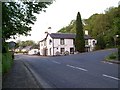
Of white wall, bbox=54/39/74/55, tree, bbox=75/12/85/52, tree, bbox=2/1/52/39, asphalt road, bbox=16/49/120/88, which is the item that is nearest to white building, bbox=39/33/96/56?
white wall, bbox=54/39/74/55

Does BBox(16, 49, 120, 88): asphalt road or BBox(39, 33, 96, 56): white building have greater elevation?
BBox(39, 33, 96, 56): white building

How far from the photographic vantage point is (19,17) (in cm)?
2077

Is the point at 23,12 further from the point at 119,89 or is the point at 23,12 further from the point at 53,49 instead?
the point at 53,49

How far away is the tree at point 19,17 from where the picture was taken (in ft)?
58.9

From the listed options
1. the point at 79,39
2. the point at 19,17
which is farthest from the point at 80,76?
the point at 79,39

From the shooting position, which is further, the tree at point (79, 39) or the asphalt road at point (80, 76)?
the tree at point (79, 39)

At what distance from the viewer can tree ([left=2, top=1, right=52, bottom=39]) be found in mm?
17953

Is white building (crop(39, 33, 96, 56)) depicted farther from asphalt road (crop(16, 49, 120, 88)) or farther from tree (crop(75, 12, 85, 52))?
asphalt road (crop(16, 49, 120, 88))

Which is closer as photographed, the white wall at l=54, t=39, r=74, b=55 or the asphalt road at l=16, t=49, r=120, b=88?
the asphalt road at l=16, t=49, r=120, b=88

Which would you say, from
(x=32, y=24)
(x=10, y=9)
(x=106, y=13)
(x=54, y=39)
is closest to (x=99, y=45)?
(x=54, y=39)

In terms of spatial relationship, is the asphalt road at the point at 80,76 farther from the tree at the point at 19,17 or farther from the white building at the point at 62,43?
the white building at the point at 62,43

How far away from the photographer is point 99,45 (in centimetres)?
8106

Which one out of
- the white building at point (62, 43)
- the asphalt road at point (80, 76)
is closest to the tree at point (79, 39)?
the white building at point (62, 43)

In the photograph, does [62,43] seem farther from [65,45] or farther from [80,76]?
[80,76]
